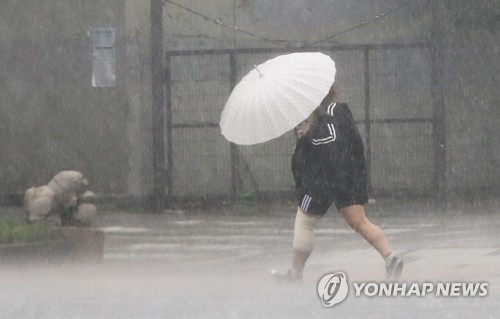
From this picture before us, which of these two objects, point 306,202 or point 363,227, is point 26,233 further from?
point 363,227

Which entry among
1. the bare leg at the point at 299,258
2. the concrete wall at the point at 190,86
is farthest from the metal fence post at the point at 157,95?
the bare leg at the point at 299,258

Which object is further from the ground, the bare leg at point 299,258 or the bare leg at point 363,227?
the bare leg at point 363,227

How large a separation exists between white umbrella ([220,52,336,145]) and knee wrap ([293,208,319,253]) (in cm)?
90

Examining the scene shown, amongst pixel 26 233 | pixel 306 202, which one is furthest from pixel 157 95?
pixel 306 202

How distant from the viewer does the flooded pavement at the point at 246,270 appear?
9.61 m

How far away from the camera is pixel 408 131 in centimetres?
1920

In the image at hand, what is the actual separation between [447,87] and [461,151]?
0.98 metres

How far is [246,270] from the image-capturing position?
39.7 ft

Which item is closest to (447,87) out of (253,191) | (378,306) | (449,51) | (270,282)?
(449,51)

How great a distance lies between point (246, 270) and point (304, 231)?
1834 mm

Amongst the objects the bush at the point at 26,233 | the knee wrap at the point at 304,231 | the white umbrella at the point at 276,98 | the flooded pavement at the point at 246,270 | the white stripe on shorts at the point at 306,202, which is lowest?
the flooded pavement at the point at 246,270

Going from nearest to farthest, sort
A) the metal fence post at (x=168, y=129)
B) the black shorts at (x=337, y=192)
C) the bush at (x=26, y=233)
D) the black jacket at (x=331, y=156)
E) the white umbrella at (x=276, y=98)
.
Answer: the white umbrella at (x=276, y=98) → the black jacket at (x=331, y=156) → the black shorts at (x=337, y=192) → the bush at (x=26, y=233) → the metal fence post at (x=168, y=129)

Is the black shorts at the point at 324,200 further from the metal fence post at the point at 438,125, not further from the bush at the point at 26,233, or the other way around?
the metal fence post at the point at 438,125

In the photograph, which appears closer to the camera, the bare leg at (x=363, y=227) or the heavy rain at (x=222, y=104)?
the bare leg at (x=363, y=227)
